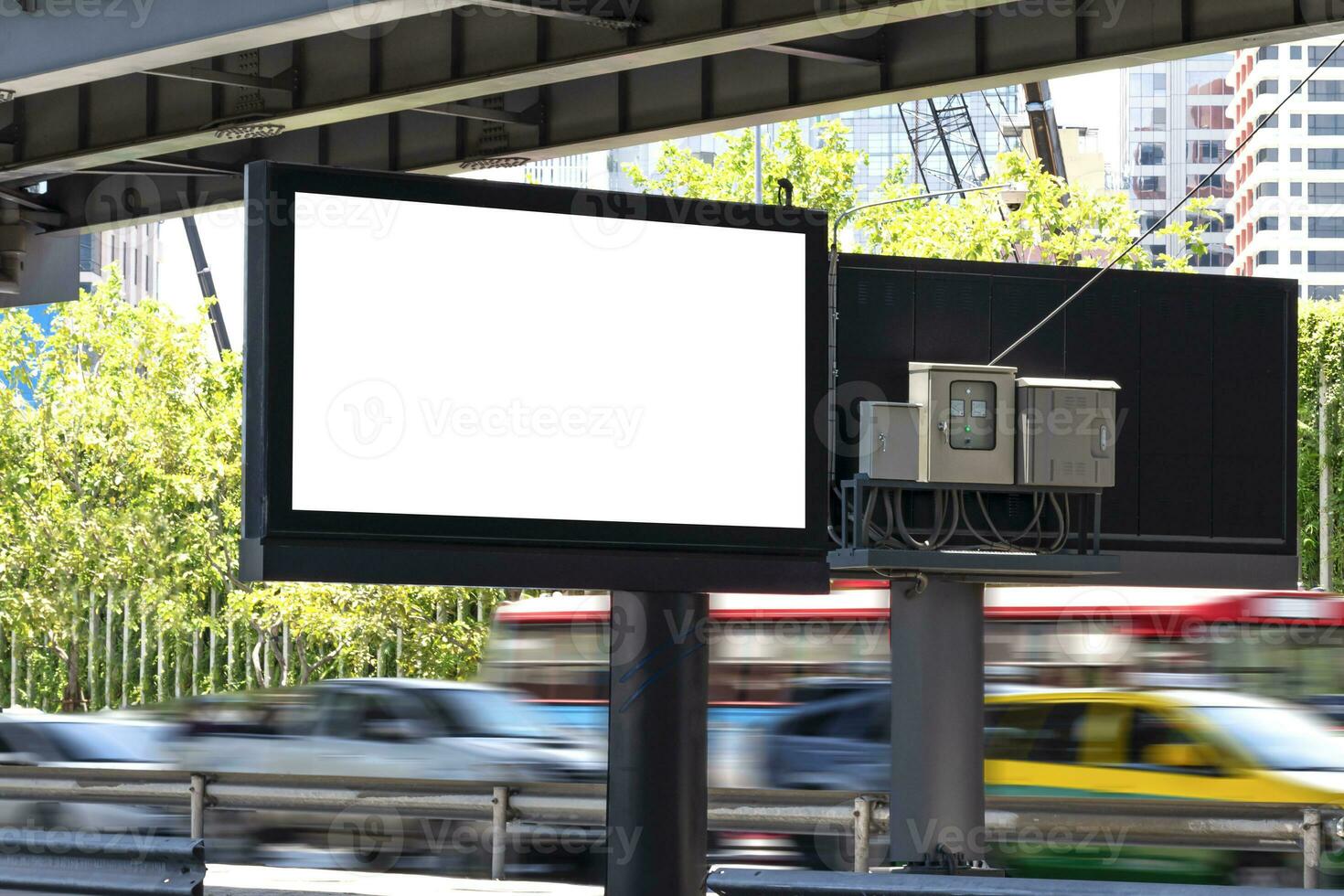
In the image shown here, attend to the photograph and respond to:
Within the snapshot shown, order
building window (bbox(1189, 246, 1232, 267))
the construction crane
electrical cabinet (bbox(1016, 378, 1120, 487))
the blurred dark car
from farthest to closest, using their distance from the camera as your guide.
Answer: building window (bbox(1189, 246, 1232, 267))
the construction crane
the blurred dark car
electrical cabinet (bbox(1016, 378, 1120, 487))

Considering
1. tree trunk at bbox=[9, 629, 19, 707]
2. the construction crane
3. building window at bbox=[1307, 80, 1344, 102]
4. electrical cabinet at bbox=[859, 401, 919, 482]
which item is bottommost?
tree trunk at bbox=[9, 629, 19, 707]

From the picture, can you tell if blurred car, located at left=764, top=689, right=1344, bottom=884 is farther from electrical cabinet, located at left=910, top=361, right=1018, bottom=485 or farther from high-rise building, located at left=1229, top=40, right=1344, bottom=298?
high-rise building, located at left=1229, top=40, right=1344, bottom=298

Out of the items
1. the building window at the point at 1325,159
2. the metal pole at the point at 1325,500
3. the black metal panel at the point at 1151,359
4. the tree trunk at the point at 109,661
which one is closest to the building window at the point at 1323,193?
the building window at the point at 1325,159

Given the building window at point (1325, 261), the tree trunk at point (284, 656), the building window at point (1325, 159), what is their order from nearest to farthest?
the tree trunk at point (284, 656) < the building window at point (1325, 261) < the building window at point (1325, 159)

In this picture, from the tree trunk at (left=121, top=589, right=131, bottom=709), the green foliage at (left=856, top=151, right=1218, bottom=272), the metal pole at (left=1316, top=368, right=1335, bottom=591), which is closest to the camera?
the green foliage at (left=856, top=151, right=1218, bottom=272)

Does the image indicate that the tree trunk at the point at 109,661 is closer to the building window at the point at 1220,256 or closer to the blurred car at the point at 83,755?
the blurred car at the point at 83,755

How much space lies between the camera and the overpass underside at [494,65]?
1594 centimetres

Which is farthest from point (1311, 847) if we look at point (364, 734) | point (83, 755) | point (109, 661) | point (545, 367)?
point (109, 661)

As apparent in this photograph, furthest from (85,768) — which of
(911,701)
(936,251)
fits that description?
(936,251)

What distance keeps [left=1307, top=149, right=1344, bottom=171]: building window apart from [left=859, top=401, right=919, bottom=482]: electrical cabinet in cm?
17931

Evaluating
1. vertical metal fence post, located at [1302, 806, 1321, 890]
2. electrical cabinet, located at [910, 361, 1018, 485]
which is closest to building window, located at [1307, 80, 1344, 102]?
vertical metal fence post, located at [1302, 806, 1321, 890]

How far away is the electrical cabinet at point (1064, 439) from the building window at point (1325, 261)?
17451 centimetres

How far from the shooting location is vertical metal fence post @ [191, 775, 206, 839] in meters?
15.3

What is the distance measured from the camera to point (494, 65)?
57.9 feet
